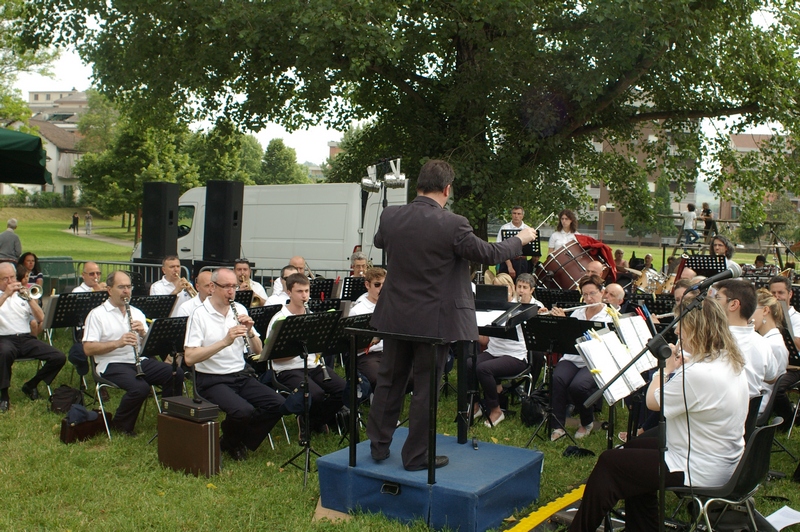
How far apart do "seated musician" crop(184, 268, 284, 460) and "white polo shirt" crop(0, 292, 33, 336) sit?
2.90m

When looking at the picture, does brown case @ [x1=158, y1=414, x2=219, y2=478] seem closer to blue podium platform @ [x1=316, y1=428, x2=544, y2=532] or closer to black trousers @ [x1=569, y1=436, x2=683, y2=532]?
blue podium platform @ [x1=316, y1=428, x2=544, y2=532]

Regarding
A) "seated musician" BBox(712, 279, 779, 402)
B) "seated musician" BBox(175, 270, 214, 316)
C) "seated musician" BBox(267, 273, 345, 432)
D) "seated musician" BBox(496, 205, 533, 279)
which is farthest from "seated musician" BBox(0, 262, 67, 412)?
"seated musician" BBox(496, 205, 533, 279)

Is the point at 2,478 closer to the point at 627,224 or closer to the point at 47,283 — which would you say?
the point at 47,283

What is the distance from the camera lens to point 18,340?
322 inches

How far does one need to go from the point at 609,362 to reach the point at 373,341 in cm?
320

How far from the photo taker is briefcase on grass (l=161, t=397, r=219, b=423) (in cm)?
595

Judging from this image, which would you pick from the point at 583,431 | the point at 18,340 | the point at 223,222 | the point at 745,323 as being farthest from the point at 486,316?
the point at 223,222

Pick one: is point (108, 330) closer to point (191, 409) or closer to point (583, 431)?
point (191, 409)

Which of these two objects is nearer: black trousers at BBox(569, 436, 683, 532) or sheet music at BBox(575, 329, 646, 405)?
black trousers at BBox(569, 436, 683, 532)

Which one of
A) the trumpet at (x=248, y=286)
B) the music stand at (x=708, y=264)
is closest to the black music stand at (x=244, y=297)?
the trumpet at (x=248, y=286)

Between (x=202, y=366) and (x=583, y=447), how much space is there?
347 cm

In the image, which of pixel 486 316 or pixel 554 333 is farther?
pixel 486 316

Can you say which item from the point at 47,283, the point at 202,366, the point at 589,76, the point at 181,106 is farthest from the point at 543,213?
the point at 202,366

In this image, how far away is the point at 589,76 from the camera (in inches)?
588
